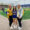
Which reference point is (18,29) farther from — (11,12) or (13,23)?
(11,12)

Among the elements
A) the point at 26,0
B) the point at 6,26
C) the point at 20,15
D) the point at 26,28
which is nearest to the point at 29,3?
the point at 26,0

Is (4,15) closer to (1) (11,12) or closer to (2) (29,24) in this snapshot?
(1) (11,12)

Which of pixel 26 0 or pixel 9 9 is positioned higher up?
pixel 26 0

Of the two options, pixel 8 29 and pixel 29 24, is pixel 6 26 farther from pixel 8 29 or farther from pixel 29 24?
pixel 29 24

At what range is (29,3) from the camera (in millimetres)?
1196

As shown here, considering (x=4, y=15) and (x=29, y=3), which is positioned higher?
(x=29, y=3)

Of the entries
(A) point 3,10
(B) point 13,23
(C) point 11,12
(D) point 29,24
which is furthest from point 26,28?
(A) point 3,10

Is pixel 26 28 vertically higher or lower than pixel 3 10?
lower

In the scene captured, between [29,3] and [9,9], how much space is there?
0.99 feet

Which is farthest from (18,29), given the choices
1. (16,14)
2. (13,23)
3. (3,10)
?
(3,10)

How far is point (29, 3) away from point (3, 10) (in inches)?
15.2

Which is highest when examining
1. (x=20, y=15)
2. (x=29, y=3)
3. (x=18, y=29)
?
A: (x=29, y=3)

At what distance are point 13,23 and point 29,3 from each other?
1.22 ft

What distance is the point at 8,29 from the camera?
3.95 ft
